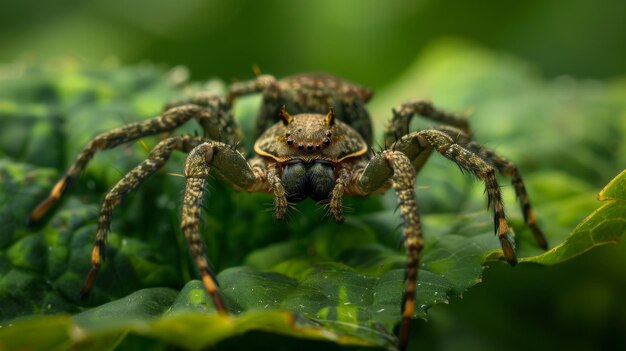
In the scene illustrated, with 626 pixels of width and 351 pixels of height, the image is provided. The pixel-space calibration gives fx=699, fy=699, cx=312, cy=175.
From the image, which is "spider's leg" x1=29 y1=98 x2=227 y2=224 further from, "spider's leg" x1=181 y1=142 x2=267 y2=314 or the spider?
"spider's leg" x1=181 y1=142 x2=267 y2=314

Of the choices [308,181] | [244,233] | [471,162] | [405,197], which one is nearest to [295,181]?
[308,181]

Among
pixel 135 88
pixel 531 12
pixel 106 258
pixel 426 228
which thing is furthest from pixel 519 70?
pixel 106 258

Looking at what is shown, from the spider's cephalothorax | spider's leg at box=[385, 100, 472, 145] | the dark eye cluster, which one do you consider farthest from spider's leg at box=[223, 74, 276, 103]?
spider's leg at box=[385, 100, 472, 145]

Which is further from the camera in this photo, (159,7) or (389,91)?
(159,7)

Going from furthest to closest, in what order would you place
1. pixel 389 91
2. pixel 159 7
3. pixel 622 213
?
1. pixel 159 7
2. pixel 389 91
3. pixel 622 213

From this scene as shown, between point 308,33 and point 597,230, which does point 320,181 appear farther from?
point 308,33

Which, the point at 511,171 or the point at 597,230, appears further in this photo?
the point at 511,171

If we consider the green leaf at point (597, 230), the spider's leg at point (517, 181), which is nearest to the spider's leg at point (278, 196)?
the spider's leg at point (517, 181)

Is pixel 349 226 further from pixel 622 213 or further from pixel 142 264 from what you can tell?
pixel 622 213
